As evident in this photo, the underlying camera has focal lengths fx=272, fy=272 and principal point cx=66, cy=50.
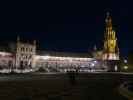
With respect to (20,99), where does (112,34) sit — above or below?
above

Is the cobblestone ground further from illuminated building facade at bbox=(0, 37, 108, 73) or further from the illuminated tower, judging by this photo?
the illuminated tower

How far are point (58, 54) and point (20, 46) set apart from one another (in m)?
24.9

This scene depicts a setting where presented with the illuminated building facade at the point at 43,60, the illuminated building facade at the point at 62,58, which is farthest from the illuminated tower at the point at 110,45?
the illuminated building facade at the point at 43,60

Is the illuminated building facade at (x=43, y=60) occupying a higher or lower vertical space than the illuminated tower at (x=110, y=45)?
lower

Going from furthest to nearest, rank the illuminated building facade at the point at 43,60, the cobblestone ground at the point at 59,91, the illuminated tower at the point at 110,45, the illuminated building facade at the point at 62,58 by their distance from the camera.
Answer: the illuminated tower at the point at 110,45 → the illuminated building facade at the point at 62,58 → the illuminated building facade at the point at 43,60 → the cobblestone ground at the point at 59,91

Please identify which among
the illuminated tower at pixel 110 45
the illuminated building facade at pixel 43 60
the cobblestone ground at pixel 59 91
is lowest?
the cobblestone ground at pixel 59 91

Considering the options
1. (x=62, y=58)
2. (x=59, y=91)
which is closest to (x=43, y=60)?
(x=62, y=58)

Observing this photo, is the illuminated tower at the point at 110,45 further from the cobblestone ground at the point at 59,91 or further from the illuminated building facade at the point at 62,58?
the cobblestone ground at the point at 59,91

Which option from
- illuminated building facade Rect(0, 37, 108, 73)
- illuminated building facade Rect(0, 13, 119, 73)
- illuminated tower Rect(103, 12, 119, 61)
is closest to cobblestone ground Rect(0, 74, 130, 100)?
illuminated building facade Rect(0, 37, 108, 73)

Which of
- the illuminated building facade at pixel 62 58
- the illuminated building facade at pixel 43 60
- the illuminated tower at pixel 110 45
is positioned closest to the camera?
the illuminated building facade at pixel 43 60

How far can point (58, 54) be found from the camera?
135m

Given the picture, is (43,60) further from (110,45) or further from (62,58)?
(110,45)

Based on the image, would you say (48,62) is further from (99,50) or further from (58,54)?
(99,50)

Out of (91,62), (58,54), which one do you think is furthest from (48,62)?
(91,62)
